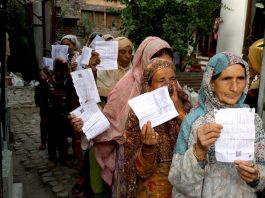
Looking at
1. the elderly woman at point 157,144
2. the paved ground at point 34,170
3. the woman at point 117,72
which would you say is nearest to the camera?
the elderly woman at point 157,144

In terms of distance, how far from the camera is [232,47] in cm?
605

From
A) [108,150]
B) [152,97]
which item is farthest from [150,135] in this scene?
[108,150]

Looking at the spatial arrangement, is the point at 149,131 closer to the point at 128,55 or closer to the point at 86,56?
the point at 86,56

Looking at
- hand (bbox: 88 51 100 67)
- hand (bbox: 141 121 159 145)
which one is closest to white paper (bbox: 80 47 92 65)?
hand (bbox: 88 51 100 67)

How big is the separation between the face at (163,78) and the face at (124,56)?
180 centimetres

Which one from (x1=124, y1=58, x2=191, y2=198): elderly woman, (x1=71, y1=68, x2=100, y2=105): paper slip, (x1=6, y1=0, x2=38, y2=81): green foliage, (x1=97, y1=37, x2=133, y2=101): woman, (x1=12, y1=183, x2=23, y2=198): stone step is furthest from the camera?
(x1=6, y1=0, x2=38, y2=81): green foliage

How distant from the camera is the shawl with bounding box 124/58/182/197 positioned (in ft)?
7.32

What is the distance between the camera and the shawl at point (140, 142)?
223cm

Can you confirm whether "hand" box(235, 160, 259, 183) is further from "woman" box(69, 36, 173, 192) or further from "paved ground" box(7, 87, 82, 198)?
"paved ground" box(7, 87, 82, 198)

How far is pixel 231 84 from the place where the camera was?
1.85 metres

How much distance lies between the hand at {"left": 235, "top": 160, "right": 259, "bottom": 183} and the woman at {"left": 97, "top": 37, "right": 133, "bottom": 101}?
2.55m

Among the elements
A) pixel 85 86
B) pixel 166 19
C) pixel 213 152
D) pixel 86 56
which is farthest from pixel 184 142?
pixel 166 19

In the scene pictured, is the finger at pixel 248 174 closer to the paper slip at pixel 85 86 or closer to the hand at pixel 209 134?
the hand at pixel 209 134

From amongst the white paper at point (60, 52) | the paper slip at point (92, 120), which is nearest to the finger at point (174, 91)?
the paper slip at point (92, 120)
